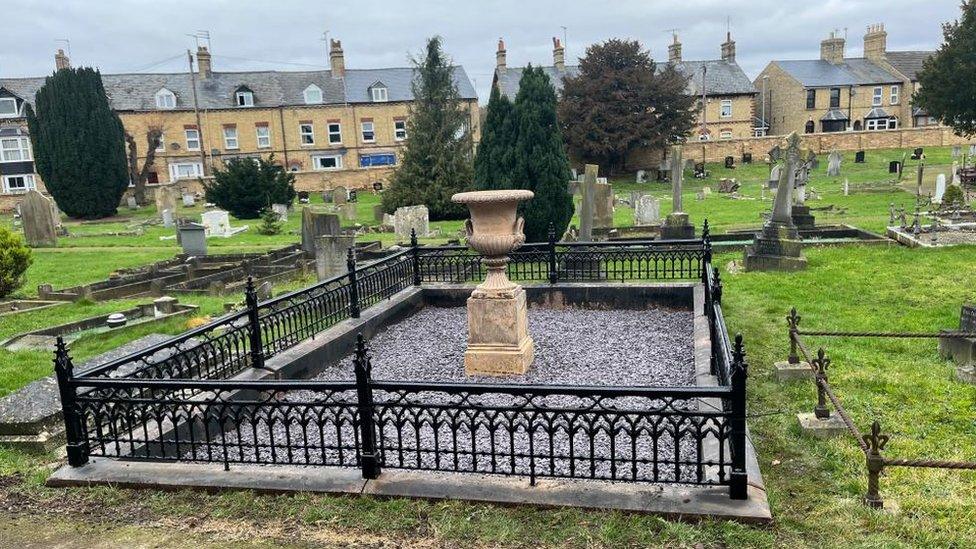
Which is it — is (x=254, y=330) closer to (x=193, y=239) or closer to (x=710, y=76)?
(x=193, y=239)

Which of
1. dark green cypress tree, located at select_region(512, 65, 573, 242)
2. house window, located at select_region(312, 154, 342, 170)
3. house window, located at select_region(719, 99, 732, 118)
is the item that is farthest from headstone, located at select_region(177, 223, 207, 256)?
house window, located at select_region(719, 99, 732, 118)

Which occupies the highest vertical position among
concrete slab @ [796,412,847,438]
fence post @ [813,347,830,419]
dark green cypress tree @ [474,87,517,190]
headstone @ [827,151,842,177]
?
dark green cypress tree @ [474,87,517,190]

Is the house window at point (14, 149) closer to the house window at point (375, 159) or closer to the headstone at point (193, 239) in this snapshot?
the house window at point (375, 159)

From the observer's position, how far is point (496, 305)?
8383 mm

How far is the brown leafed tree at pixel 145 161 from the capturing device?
1656 inches

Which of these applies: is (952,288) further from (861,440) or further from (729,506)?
(729,506)

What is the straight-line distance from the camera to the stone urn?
811 centimetres

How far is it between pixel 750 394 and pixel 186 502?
5.39m

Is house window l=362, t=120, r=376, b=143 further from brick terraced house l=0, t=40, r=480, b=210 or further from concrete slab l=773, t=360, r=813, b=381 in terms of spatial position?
concrete slab l=773, t=360, r=813, b=381

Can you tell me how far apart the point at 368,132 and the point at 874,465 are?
4695cm

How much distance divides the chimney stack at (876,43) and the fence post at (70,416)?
6515 centimetres

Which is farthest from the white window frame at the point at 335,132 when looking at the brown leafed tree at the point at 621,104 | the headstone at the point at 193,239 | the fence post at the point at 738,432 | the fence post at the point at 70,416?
the fence post at the point at 738,432

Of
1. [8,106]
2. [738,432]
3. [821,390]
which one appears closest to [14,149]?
[8,106]

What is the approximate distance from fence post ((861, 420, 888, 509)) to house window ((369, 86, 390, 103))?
1854 inches
